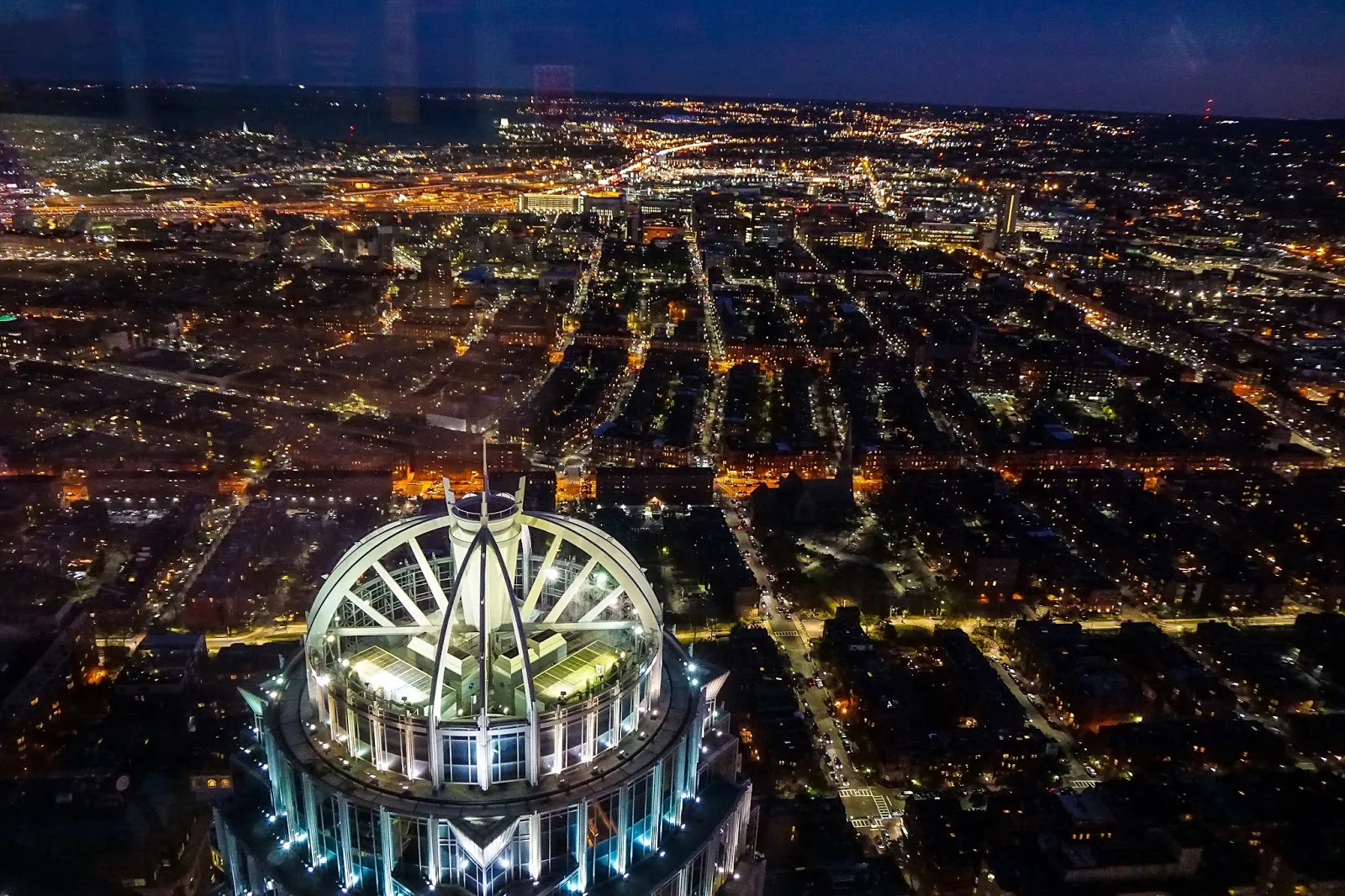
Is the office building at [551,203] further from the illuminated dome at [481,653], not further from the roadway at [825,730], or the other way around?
the illuminated dome at [481,653]

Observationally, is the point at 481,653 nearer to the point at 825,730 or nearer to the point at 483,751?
the point at 483,751

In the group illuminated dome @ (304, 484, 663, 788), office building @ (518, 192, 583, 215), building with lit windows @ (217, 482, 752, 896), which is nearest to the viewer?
building with lit windows @ (217, 482, 752, 896)

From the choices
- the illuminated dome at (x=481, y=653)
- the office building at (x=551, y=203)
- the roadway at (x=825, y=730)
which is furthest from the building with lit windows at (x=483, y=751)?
the office building at (x=551, y=203)

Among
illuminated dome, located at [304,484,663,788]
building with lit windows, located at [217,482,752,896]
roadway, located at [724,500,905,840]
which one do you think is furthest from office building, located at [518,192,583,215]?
building with lit windows, located at [217,482,752,896]

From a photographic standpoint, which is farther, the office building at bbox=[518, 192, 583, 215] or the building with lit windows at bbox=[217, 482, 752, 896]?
the office building at bbox=[518, 192, 583, 215]

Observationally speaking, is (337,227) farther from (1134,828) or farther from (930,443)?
(1134,828)

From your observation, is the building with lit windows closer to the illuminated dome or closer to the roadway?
the illuminated dome

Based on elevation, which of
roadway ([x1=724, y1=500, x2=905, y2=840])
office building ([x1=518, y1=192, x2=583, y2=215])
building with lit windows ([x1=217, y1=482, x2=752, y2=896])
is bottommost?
roadway ([x1=724, y1=500, x2=905, y2=840])

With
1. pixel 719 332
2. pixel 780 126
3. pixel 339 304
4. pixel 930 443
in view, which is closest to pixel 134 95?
pixel 339 304

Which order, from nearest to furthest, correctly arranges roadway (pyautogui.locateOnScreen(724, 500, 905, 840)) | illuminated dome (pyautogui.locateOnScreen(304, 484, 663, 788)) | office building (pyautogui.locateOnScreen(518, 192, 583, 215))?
illuminated dome (pyautogui.locateOnScreen(304, 484, 663, 788)), roadway (pyautogui.locateOnScreen(724, 500, 905, 840)), office building (pyautogui.locateOnScreen(518, 192, 583, 215))
